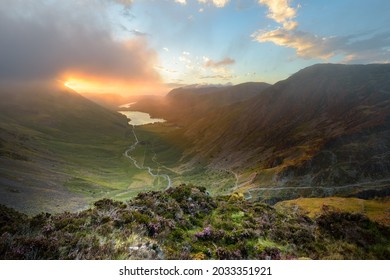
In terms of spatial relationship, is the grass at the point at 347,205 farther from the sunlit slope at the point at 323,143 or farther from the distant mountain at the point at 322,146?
the sunlit slope at the point at 323,143

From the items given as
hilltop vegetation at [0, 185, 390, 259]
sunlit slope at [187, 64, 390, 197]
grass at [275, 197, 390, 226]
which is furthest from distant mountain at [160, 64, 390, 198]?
hilltop vegetation at [0, 185, 390, 259]

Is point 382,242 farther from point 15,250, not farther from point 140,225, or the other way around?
point 15,250

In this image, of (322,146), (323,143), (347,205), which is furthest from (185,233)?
(323,143)

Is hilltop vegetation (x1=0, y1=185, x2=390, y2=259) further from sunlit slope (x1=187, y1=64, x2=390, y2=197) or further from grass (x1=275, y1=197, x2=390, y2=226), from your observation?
sunlit slope (x1=187, y1=64, x2=390, y2=197)

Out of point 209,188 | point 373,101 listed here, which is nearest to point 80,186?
point 209,188

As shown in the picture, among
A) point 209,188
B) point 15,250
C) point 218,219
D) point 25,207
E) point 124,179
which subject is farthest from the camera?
point 124,179

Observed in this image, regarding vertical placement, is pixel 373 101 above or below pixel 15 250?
above

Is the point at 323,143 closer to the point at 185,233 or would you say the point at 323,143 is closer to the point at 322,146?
the point at 322,146
